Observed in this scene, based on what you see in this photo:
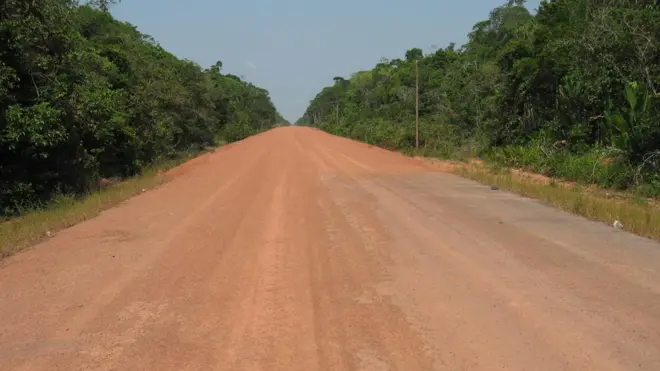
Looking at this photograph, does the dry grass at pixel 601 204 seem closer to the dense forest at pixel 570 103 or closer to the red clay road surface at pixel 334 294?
the red clay road surface at pixel 334 294

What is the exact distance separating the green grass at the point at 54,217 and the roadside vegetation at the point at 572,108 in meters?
9.78

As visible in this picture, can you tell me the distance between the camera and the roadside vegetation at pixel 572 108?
51.9 ft

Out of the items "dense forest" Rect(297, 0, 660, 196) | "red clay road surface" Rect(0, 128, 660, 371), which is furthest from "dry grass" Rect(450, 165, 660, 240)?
"dense forest" Rect(297, 0, 660, 196)

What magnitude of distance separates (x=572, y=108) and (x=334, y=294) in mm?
18856

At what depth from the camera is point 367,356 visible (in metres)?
4.32

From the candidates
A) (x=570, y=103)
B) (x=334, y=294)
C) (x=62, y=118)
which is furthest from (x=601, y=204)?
(x=62, y=118)

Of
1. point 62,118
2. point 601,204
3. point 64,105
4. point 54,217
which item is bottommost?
point 601,204

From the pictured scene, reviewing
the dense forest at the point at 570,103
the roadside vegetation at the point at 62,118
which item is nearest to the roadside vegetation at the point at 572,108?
the dense forest at the point at 570,103

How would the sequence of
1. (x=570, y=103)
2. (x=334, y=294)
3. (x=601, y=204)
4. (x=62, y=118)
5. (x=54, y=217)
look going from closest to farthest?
1. (x=334, y=294)
2. (x=54, y=217)
3. (x=601, y=204)
4. (x=62, y=118)
5. (x=570, y=103)

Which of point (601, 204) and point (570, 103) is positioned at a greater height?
point (570, 103)

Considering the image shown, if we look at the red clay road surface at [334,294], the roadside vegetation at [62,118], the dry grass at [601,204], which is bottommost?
the dry grass at [601,204]

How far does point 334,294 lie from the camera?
19.3 ft

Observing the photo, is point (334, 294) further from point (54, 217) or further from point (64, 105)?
point (64, 105)

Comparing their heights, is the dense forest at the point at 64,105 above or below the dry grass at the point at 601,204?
above
